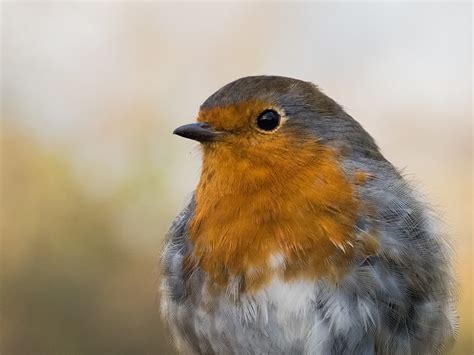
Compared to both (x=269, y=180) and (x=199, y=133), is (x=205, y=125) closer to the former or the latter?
(x=199, y=133)

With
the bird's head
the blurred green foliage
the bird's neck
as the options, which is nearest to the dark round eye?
the bird's head

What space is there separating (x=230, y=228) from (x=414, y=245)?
2.20ft

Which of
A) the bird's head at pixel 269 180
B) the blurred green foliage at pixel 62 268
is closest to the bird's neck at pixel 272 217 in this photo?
the bird's head at pixel 269 180

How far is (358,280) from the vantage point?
2.75m

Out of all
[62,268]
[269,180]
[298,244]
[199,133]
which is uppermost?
[199,133]

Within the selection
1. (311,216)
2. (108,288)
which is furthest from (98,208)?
(311,216)

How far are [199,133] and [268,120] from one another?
263mm

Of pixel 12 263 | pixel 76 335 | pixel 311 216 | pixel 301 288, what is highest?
pixel 311 216

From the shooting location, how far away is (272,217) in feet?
9.36

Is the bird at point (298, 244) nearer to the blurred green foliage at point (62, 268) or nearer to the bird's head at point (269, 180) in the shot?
the bird's head at point (269, 180)

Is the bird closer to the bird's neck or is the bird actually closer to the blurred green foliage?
the bird's neck

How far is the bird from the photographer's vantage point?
278 centimetres

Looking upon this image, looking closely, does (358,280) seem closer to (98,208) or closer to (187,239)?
(187,239)

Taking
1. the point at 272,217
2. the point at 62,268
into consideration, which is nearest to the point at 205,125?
the point at 272,217
